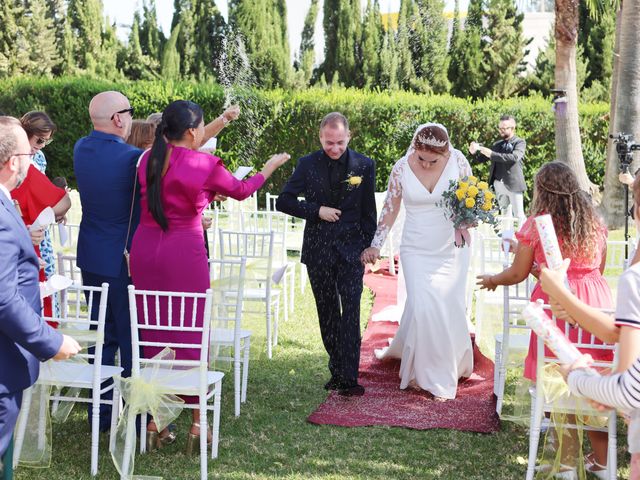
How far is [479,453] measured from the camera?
5359mm

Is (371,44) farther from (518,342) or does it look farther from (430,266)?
(518,342)

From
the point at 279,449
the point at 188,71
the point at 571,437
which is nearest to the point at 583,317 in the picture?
the point at 571,437

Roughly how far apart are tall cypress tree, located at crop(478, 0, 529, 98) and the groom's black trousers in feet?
61.0

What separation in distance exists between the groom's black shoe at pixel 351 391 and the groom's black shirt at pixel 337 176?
1.36 meters

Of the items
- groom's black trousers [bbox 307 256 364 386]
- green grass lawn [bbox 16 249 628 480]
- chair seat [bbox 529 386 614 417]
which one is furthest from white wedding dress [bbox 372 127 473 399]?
chair seat [bbox 529 386 614 417]

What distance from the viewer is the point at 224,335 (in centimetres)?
624

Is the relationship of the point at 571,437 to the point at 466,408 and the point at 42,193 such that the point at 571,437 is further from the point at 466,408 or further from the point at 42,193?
the point at 42,193

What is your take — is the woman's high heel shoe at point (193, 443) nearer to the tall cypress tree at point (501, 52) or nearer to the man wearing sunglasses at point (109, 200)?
the man wearing sunglasses at point (109, 200)

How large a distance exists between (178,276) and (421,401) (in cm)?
224

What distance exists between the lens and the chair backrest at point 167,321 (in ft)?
15.8

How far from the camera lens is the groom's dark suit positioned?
6562 millimetres

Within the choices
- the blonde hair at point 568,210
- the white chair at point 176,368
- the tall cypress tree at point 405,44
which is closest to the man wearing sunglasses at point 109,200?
the white chair at point 176,368

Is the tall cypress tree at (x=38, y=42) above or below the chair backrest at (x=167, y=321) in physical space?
above

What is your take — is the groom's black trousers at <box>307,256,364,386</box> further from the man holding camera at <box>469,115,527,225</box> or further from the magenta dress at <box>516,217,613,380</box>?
the man holding camera at <box>469,115,527,225</box>
